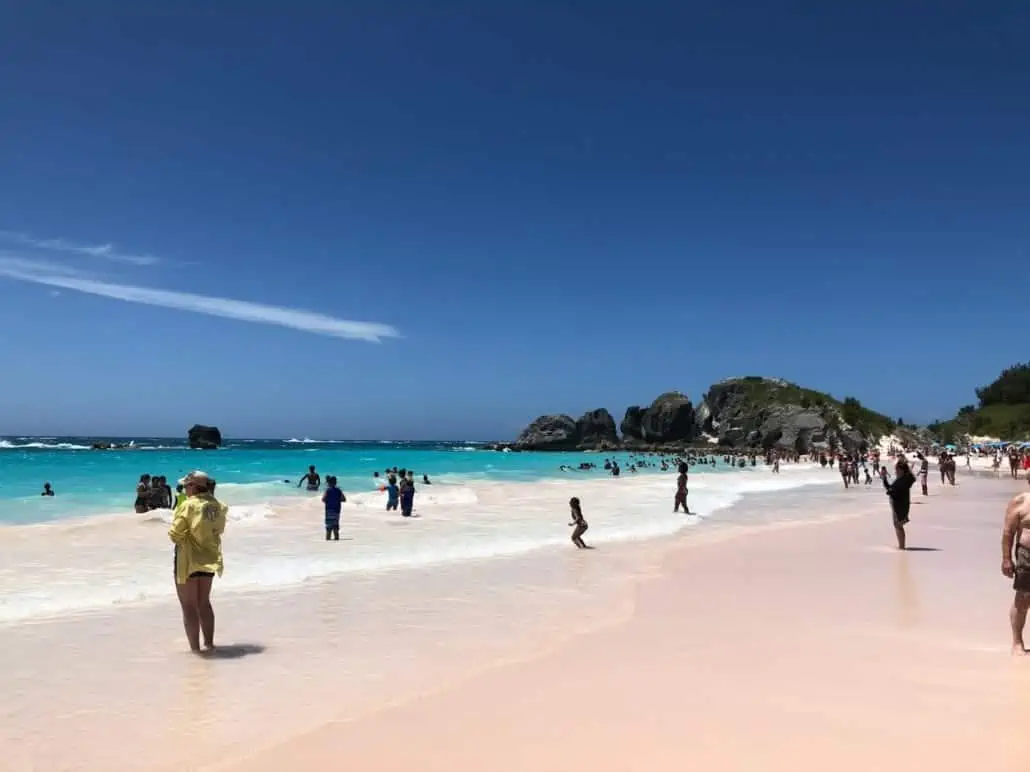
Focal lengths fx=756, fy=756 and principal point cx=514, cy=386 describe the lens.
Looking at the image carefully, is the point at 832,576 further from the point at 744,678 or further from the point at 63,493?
the point at 63,493

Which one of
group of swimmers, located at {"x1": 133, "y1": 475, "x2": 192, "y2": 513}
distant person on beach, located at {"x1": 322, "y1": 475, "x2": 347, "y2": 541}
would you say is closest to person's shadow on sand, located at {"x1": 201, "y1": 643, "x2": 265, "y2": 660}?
distant person on beach, located at {"x1": 322, "y1": 475, "x2": 347, "y2": 541}

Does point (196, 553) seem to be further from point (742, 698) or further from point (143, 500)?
point (143, 500)

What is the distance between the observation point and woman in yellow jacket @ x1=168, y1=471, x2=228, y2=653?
8.25 metres

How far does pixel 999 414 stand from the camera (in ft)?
404

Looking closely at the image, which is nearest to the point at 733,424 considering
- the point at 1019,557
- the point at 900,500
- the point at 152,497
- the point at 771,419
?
the point at 771,419

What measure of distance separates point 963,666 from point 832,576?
17.9 feet

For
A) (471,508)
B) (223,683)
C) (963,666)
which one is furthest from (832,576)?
(471,508)

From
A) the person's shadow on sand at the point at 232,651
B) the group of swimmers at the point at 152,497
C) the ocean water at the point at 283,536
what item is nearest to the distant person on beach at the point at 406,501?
the ocean water at the point at 283,536

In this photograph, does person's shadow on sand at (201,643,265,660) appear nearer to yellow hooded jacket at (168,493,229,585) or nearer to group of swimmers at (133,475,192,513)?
yellow hooded jacket at (168,493,229,585)

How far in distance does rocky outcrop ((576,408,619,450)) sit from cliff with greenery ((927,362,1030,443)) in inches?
2375

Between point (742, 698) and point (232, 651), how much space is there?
17.9ft

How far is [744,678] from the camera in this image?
7180mm

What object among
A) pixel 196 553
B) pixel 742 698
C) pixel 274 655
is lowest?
pixel 274 655

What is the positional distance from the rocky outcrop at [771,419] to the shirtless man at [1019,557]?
4231 inches
